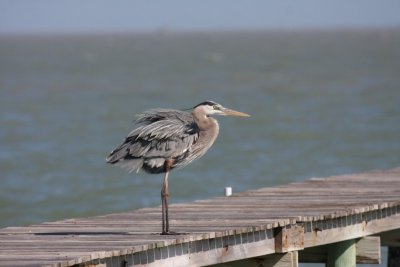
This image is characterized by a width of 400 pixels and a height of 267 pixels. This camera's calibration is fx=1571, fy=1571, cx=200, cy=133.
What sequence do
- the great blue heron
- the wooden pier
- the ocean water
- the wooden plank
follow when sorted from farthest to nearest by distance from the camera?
the ocean water, the wooden plank, the great blue heron, the wooden pier

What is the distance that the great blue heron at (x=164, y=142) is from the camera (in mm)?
11422

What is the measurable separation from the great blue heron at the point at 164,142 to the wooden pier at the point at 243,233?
0.38 m

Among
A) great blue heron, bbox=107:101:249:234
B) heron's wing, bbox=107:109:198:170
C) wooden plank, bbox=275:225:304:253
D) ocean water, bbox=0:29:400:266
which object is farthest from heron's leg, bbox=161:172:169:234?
ocean water, bbox=0:29:400:266

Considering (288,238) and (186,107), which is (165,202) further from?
(186,107)

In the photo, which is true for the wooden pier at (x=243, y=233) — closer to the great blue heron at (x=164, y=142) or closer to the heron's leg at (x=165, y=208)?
the heron's leg at (x=165, y=208)

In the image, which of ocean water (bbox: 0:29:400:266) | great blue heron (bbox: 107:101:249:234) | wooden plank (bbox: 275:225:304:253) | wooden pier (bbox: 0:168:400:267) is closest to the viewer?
wooden pier (bbox: 0:168:400:267)

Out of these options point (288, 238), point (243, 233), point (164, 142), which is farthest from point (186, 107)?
point (164, 142)

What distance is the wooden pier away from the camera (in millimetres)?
10766

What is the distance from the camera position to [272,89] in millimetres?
55750

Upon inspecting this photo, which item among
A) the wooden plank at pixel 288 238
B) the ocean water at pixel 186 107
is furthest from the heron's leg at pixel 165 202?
the ocean water at pixel 186 107

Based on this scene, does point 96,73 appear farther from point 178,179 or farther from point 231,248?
point 231,248

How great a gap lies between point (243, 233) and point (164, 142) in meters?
0.95

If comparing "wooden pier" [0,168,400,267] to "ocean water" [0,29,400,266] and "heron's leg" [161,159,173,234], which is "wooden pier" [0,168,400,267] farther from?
"ocean water" [0,29,400,266]

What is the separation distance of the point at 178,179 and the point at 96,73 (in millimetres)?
52745
